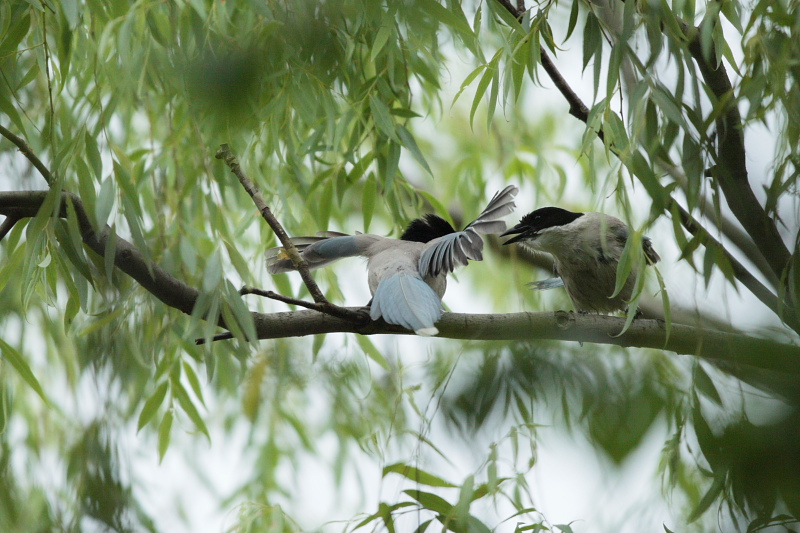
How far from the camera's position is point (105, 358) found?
2.11m

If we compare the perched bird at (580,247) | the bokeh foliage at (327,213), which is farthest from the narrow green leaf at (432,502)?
the perched bird at (580,247)

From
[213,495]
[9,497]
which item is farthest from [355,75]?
[213,495]

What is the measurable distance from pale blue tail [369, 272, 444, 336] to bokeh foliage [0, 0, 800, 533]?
10 cm

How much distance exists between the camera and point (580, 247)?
2.70 meters

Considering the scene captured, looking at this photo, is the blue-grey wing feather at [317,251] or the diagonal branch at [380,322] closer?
the diagonal branch at [380,322]

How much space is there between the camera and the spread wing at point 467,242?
2.01 meters

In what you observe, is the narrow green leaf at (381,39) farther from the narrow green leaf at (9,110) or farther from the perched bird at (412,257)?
the narrow green leaf at (9,110)

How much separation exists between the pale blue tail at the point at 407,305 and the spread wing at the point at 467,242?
2.8 inches

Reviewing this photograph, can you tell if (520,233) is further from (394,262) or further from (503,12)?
(503,12)

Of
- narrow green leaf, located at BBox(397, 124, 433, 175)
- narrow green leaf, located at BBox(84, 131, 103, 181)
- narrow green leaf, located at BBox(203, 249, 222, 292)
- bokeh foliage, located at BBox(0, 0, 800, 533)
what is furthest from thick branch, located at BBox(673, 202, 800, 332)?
narrow green leaf, located at BBox(84, 131, 103, 181)

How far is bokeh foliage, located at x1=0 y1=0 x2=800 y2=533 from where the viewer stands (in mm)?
993

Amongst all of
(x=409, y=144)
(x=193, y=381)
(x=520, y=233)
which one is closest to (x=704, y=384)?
(x=409, y=144)

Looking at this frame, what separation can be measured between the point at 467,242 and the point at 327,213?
21.0 inches

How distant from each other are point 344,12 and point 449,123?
2363 millimetres
